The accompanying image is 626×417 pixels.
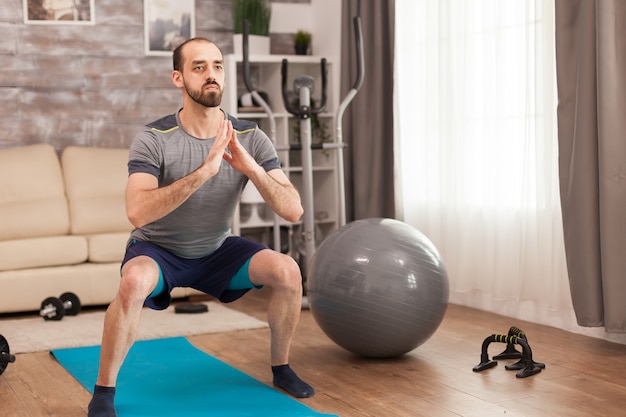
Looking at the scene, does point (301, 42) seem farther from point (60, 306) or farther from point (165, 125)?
point (165, 125)

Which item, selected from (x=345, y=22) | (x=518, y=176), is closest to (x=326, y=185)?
(x=345, y=22)

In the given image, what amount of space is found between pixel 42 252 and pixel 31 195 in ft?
1.66

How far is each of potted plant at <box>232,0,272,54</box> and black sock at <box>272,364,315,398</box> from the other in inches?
129

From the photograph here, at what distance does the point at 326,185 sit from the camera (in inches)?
249

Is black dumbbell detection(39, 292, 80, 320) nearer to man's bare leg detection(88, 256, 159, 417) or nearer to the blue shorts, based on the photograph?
the blue shorts

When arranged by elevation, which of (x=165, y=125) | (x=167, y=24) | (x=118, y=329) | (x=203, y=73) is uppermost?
(x=167, y=24)

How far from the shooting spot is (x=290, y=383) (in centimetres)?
323

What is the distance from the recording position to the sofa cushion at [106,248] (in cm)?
523

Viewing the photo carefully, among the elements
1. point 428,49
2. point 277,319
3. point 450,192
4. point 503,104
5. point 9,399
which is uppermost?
point 428,49

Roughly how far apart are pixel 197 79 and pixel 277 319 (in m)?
0.89

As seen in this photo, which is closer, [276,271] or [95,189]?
[276,271]

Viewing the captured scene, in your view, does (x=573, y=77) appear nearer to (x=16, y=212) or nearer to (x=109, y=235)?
(x=109, y=235)

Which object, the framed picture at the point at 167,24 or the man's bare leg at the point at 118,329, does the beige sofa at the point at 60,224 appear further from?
the man's bare leg at the point at 118,329

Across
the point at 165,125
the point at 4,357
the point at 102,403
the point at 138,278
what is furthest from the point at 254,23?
the point at 102,403
